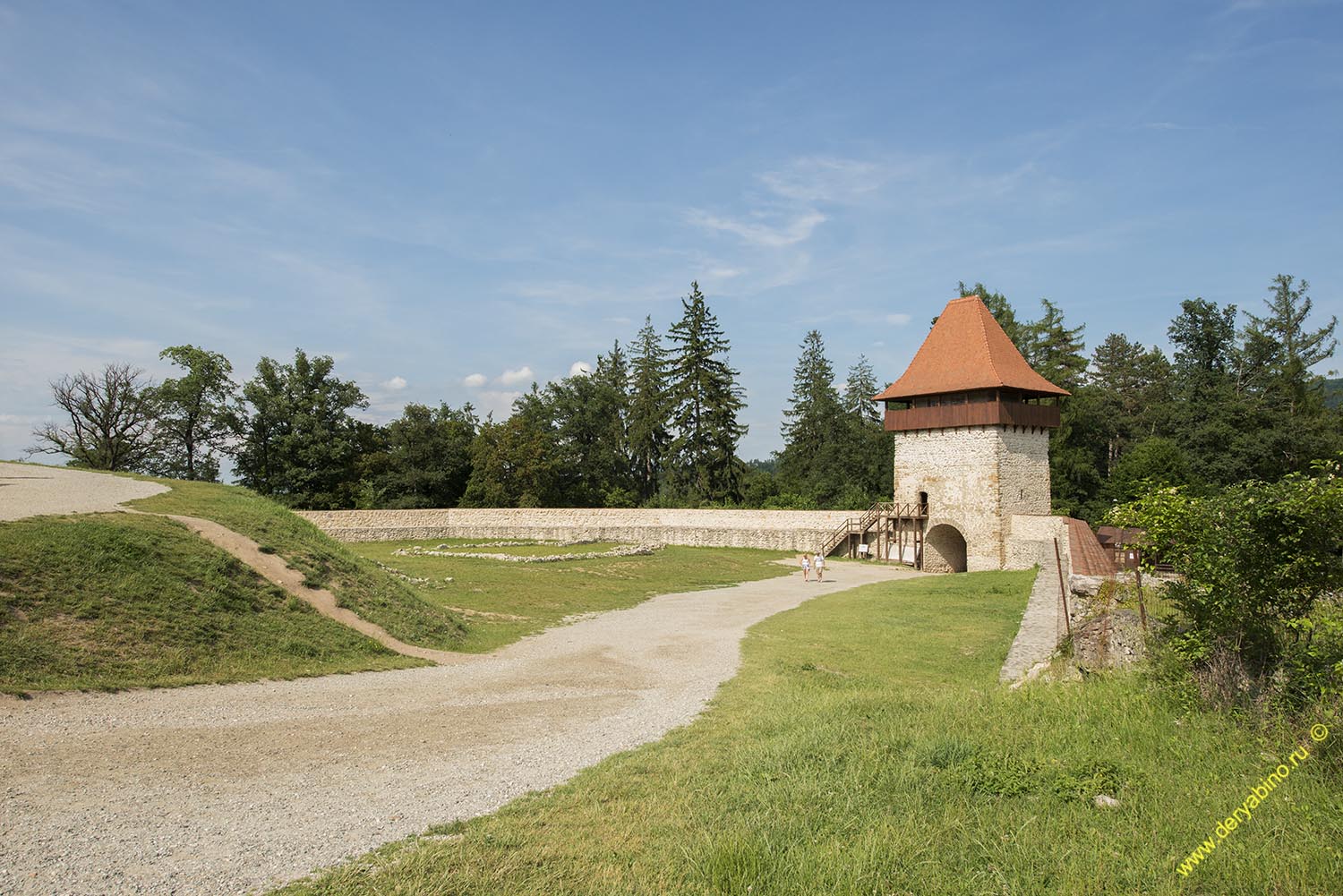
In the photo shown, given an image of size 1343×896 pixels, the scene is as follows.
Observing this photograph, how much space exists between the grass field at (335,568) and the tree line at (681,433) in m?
35.4

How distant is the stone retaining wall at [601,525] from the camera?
36500 millimetres

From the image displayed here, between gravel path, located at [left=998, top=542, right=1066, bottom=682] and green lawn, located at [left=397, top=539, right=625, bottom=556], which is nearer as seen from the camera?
gravel path, located at [left=998, top=542, right=1066, bottom=682]

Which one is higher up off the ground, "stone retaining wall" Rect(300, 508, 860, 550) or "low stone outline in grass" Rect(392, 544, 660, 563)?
"stone retaining wall" Rect(300, 508, 860, 550)

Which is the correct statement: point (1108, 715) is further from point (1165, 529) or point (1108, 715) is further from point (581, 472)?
point (581, 472)

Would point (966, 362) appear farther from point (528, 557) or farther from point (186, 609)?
point (186, 609)

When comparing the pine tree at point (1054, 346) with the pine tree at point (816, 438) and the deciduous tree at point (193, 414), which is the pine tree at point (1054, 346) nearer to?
the pine tree at point (816, 438)

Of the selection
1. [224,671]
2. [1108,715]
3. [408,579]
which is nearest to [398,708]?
[224,671]

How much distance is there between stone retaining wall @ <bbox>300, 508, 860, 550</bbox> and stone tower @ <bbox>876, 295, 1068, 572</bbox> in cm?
468

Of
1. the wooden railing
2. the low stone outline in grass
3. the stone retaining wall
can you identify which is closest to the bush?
the low stone outline in grass

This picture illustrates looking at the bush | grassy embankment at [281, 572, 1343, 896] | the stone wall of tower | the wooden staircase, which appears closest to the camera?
grassy embankment at [281, 572, 1343, 896]

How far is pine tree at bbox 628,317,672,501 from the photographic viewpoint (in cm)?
5791

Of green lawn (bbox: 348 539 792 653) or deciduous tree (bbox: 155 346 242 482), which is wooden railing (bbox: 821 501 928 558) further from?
deciduous tree (bbox: 155 346 242 482)

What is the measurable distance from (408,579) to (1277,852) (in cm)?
1889

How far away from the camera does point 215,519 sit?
13.9 metres
